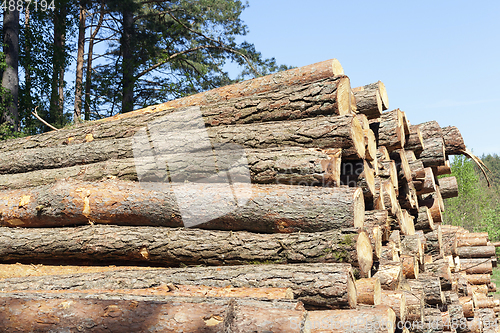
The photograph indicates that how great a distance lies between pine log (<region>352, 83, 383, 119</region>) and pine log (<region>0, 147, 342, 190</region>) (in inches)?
55.9

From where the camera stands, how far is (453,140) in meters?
7.38

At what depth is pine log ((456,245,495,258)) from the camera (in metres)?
11.2

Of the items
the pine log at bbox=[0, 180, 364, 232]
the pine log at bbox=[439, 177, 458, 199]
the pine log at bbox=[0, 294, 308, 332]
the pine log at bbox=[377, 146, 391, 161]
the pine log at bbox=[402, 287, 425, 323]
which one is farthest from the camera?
the pine log at bbox=[439, 177, 458, 199]

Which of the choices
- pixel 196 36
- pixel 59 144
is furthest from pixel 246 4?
pixel 59 144

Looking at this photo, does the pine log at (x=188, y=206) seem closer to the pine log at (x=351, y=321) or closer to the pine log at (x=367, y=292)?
the pine log at (x=367, y=292)

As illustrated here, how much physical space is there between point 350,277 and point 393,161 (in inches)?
110

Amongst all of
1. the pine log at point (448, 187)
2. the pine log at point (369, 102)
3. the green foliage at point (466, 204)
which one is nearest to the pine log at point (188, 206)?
the pine log at point (369, 102)

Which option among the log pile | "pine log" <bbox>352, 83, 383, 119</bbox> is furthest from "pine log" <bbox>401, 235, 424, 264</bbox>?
"pine log" <bbox>352, 83, 383, 119</bbox>

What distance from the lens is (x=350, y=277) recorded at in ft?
11.0

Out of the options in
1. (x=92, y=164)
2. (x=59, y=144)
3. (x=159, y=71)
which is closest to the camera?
(x=92, y=164)

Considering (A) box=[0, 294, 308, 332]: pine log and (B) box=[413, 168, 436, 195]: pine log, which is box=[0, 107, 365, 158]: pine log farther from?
(B) box=[413, 168, 436, 195]: pine log

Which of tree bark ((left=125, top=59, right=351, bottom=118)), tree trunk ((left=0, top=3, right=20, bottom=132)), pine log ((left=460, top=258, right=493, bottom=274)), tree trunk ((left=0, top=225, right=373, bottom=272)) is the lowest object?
pine log ((left=460, top=258, right=493, bottom=274))

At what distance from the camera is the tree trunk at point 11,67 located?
11.8 metres

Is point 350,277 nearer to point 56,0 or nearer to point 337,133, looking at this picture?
point 337,133
